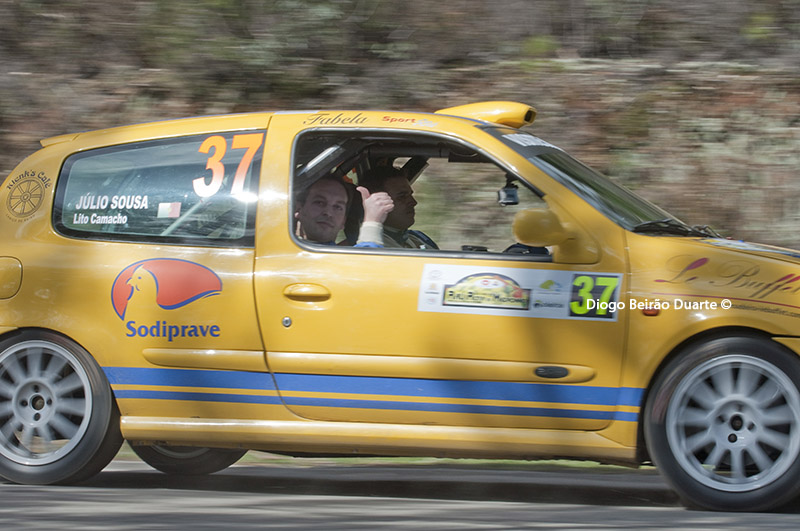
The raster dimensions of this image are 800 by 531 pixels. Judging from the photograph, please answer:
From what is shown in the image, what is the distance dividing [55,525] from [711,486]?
269 cm

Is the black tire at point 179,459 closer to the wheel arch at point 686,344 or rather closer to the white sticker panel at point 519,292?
the white sticker panel at point 519,292

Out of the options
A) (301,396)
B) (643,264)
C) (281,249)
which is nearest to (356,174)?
(281,249)

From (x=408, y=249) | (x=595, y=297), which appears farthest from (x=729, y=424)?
(x=408, y=249)

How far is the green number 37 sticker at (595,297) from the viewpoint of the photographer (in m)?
4.78

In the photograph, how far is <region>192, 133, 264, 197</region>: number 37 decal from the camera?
527cm

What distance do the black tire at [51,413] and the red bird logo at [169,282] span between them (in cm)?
36

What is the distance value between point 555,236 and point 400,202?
107 cm

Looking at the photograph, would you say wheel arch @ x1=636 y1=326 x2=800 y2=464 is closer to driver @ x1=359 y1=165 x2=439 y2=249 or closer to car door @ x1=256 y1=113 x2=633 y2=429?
car door @ x1=256 y1=113 x2=633 y2=429

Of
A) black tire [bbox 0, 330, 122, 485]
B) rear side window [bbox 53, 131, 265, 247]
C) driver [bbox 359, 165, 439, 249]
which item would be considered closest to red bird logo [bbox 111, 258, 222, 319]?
rear side window [bbox 53, 131, 265, 247]

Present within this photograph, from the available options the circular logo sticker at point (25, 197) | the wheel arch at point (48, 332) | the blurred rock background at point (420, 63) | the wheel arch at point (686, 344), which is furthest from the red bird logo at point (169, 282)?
the blurred rock background at point (420, 63)

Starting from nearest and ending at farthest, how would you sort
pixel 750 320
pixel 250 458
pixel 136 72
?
pixel 750 320 < pixel 250 458 < pixel 136 72

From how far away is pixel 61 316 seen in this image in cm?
531

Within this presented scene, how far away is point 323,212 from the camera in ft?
17.6

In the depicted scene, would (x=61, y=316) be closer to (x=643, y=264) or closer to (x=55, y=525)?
(x=55, y=525)
